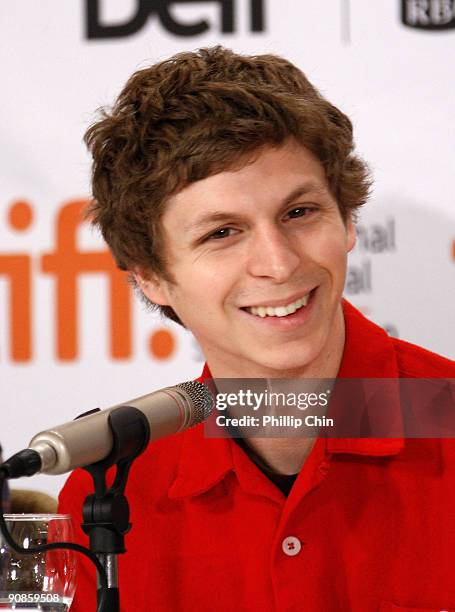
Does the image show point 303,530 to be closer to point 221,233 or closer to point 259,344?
point 259,344

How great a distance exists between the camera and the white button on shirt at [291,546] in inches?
55.6

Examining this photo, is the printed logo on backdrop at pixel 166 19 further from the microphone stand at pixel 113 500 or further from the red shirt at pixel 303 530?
the microphone stand at pixel 113 500

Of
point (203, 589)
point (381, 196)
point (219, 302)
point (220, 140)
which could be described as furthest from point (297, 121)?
point (203, 589)

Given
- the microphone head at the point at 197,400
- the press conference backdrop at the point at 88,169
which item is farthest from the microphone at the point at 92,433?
the press conference backdrop at the point at 88,169

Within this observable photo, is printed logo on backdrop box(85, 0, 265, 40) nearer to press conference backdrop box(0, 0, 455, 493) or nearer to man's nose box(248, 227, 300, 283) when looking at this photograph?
press conference backdrop box(0, 0, 455, 493)

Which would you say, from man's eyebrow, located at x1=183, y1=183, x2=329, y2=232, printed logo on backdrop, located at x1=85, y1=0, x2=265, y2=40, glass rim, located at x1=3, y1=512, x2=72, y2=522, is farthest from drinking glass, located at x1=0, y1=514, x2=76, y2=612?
printed logo on backdrop, located at x1=85, y1=0, x2=265, y2=40

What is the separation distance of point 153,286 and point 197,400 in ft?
1.85

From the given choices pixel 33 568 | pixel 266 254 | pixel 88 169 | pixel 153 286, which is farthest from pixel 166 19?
pixel 33 568

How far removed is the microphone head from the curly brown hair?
41 centimetres

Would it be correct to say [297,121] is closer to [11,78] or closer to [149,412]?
[149,412]

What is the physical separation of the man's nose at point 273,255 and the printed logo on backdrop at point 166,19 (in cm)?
64

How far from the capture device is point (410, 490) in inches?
57.2

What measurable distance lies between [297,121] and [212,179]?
152mm

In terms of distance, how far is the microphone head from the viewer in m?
1.06
